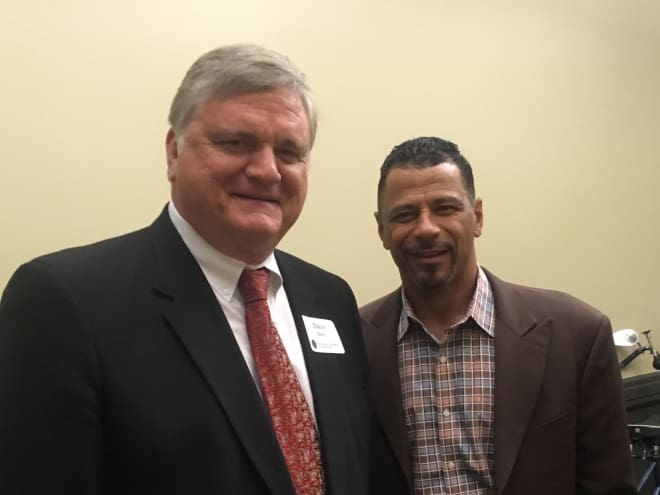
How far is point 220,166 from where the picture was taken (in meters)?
1.16

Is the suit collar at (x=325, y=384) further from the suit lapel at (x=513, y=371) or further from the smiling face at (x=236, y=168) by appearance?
the suit lapel at (x=513, y=371)

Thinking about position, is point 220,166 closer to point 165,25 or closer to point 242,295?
point 242,295

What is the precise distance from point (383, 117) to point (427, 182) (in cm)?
122

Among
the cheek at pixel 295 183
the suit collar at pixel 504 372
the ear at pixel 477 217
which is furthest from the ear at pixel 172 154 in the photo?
the ear at pixel 477 217

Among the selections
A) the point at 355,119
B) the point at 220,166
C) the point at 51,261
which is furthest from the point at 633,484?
the point at 355,119

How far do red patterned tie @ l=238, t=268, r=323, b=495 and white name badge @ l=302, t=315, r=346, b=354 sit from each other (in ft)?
0.47

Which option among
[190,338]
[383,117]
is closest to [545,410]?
[190,338]

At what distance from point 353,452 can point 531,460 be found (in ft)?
1.74

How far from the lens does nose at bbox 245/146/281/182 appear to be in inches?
46.3

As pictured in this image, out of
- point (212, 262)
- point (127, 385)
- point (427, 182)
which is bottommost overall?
point (127, 385)

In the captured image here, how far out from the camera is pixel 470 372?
1.64 m

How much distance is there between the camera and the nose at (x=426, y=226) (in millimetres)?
1671

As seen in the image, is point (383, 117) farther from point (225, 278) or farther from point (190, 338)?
point (190, 338)

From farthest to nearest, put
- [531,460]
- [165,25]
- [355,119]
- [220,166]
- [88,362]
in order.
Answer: [355,119], [165,25], [531,460], [220,166], [88,362]
